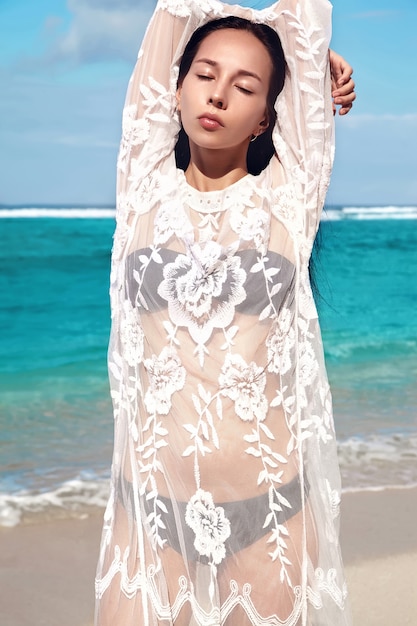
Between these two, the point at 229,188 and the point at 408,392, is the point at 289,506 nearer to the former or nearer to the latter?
the point at 229,188

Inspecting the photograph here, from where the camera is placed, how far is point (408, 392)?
6.68 meters

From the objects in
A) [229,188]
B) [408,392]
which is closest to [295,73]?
[229,188]

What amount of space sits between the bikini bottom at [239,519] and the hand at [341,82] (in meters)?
0.88

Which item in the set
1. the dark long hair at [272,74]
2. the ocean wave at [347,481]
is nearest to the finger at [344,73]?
the dark long hair at [272,74]

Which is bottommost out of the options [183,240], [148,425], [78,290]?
[78,290]

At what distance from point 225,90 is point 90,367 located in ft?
21.0

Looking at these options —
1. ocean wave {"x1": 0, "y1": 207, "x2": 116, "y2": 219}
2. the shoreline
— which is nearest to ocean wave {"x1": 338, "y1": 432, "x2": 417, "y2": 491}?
the shoreline

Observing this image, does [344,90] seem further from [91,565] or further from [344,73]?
[91,565]

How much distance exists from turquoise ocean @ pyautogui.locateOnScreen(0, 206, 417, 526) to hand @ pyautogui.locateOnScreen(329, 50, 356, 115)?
30cm

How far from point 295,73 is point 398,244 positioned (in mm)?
20411

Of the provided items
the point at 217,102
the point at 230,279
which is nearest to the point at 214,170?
the point at 217,102

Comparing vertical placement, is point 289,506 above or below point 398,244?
above

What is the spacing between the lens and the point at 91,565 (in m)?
3.60

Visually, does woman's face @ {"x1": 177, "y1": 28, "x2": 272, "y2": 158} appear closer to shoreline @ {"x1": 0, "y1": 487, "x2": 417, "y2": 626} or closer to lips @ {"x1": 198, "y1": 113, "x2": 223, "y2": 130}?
lips @ {"x1": 198, "y1": 113, "x2": 223, "y2": 130}
